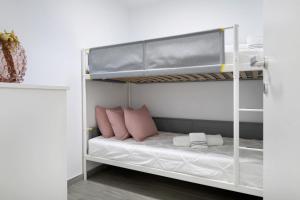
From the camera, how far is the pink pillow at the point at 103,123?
249 cm

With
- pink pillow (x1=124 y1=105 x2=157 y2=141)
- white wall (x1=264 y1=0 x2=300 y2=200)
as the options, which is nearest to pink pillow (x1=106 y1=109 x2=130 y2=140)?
pink pillow (x1=124 y1=105 x2=157 y2=141)

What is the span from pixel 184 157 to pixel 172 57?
89 centimetres

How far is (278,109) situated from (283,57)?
0.50 feet

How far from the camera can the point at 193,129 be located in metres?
2.74

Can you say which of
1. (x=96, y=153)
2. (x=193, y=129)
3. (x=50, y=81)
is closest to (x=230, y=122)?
(x=193, y=129)

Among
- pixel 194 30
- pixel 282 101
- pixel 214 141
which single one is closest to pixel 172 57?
pixel 214 141

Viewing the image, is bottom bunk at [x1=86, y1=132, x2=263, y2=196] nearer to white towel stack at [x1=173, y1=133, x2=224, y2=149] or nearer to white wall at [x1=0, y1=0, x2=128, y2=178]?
white towel stack at [x1=173, y1=133, x2=224, y2=149]

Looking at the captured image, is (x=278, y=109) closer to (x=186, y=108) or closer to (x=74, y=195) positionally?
(x=74, y=195)

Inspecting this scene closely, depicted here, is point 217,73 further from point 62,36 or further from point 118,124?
point 62,36

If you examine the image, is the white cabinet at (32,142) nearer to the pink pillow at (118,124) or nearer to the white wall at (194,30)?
the pink pillow at (118,124)

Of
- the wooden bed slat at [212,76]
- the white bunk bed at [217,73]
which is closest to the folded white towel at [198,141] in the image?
the white bunk bed at [217,73]

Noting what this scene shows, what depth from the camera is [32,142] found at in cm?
117

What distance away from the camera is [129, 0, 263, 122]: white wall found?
8.05 ft

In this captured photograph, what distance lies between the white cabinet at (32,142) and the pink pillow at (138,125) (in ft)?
3.61
